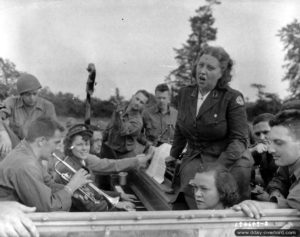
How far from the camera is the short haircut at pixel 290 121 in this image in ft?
→ 5.83

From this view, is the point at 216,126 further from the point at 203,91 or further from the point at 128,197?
the point at 128,197

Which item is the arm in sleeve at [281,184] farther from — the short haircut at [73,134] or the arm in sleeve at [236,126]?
the short haircut at [73,134]

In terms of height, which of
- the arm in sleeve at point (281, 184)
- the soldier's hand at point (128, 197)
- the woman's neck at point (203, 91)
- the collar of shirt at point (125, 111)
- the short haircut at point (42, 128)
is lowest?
the soldier's hand at point (128, 197)

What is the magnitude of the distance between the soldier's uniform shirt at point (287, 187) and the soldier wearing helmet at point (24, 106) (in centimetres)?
227

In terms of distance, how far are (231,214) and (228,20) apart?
9.37 feet

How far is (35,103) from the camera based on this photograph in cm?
405

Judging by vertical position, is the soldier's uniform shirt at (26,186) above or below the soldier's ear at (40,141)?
below

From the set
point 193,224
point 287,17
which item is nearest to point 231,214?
point 193,224

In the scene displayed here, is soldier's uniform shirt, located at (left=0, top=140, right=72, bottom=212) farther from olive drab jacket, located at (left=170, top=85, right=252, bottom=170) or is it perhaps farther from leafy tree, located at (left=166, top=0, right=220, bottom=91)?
leafy tree, located at (left=166, top=0, right=220, bottom=91)

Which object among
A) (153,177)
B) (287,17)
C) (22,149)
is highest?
(287,17)

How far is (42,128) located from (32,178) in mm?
375

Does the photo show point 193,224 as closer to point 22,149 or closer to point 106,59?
point 22,149

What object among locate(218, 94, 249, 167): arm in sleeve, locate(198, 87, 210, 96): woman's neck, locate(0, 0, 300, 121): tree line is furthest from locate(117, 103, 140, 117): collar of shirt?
locate(218, 94, 249, 167): arm in sleeve

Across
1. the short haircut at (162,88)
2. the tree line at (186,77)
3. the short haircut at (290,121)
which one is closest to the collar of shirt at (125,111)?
the tree line at (186,77)
